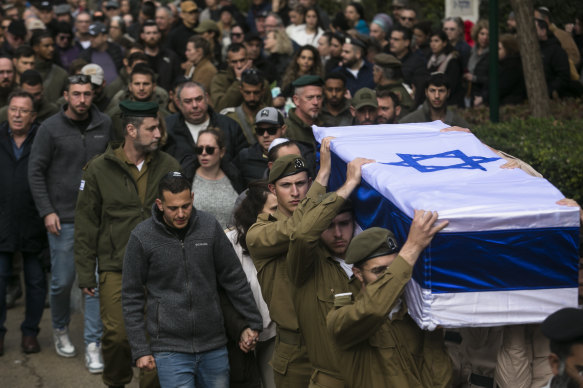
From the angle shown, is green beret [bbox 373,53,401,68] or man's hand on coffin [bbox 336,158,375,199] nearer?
man's hand on coffin [bbox 336,158,375,199]

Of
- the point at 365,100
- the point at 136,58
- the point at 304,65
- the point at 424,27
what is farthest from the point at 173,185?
the point at 424,27

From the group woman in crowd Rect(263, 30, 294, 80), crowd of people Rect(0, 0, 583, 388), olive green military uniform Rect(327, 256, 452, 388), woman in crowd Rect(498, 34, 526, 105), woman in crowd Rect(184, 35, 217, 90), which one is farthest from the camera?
woman in crowd Rect(263, 30, 294, 80)

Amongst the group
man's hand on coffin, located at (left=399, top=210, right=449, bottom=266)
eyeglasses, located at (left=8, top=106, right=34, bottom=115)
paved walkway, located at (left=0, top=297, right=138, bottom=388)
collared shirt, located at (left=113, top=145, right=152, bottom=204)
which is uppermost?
man's hand on coffin, located at (left=399, top=210, right=449, bottom=266)

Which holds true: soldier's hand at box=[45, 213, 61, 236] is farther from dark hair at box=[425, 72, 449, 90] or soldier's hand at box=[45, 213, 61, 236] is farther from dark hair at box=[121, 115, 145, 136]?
dark hair at box=[425, 72, 449, 90]

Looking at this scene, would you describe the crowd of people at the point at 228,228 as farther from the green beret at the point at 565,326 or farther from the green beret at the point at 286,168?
the green beret at the point at 565,326

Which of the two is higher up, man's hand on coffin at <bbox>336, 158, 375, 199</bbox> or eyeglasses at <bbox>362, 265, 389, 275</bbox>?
man's hand on coffin at <bbox>336, 158, 375, 199</bbox>

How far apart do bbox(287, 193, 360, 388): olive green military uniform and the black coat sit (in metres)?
3.91

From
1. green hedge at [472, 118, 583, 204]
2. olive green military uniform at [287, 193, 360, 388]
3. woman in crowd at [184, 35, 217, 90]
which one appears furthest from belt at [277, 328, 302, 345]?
woman in crowd at [184, 35, 217, 90]

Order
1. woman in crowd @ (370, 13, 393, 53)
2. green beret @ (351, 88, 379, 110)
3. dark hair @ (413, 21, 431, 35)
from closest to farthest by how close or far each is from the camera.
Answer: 1. green beret @ (351, 88, 379, 110)
2. dark hair @ (413, 21, 431, 35)
3. woman in crowd @ (370, 13, 393, 53)

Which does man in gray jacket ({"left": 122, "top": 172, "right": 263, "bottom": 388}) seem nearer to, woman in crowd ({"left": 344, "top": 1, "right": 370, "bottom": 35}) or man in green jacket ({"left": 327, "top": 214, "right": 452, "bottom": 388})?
man in green jacket ({"left": 327, "top": 214, "right": 452, "bottom": 388})

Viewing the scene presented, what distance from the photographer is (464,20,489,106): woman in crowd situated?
12012 mm

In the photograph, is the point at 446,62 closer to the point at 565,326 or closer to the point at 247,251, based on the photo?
the point at 247,251

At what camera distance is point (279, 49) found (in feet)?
40.1

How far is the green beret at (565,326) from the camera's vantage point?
3.52 meters
